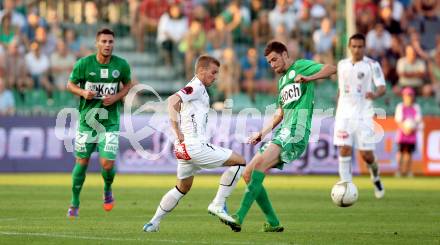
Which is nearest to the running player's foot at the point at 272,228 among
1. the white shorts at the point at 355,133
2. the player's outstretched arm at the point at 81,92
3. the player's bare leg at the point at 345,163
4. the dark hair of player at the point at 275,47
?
the dark hair of player at the point at 275,47

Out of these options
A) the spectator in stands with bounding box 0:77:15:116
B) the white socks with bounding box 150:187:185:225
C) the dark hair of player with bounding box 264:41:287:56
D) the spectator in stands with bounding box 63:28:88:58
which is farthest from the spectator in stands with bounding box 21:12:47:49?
the white socks with bounding box 150:187:185:225

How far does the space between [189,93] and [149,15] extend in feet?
57.2

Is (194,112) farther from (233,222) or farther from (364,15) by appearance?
(364,15)

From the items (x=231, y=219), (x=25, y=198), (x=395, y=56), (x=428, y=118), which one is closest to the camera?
(x=231, y=219)

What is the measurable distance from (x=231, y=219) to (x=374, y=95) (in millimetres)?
6642

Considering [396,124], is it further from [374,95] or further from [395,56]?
[374,95]

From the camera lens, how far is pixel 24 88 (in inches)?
1075

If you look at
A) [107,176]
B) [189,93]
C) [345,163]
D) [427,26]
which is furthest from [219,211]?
[427,26]

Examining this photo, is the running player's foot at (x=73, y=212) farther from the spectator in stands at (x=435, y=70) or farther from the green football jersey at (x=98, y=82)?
the spectator in stands at (x=435, y=70)

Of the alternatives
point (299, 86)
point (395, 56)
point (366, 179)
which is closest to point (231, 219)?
point (299, 86)

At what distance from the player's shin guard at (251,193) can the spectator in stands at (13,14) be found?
17001 mm

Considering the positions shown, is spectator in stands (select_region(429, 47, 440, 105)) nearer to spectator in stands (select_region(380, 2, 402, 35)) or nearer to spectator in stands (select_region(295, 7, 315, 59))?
spectator in stands (select_region(380, 2, 402, 35))

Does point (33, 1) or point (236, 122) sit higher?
point (33, 1)

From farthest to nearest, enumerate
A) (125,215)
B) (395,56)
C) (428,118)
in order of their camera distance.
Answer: (395,56) < (428,118) < (125,215)
